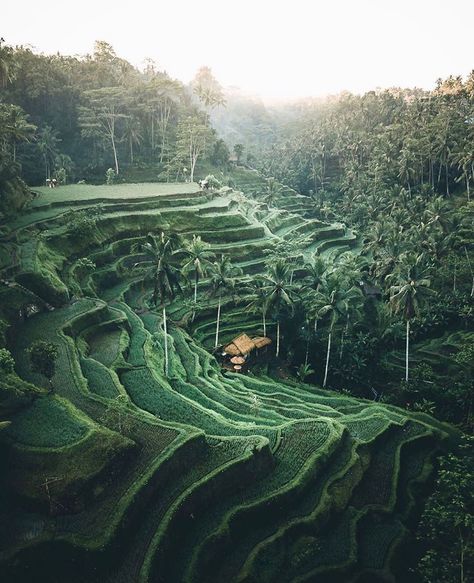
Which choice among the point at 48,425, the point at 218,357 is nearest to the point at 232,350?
the point at 218,357

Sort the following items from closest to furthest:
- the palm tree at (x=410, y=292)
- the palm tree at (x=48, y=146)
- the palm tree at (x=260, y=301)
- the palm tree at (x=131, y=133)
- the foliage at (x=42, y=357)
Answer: the foliage at (x=42, y=357), the palm tree at (x=410, y=292), the palm tree at (x=260, y=301), the palm tree at (x=48, y=146), the palm tree at (x=131, y=133)

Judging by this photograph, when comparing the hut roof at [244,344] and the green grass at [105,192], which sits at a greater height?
the green grass at [105,192]

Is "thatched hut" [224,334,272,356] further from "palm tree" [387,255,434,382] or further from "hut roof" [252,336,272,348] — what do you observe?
"palm tree" [387,255,434,382]

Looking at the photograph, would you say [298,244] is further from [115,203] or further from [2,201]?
[2,201]

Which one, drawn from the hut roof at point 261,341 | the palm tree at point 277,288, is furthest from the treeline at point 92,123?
the hut roof at point 261,341

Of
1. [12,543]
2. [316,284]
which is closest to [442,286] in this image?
[316,284]

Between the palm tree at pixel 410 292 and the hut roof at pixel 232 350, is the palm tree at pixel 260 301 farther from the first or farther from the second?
the palm tree at pixel 410 292
